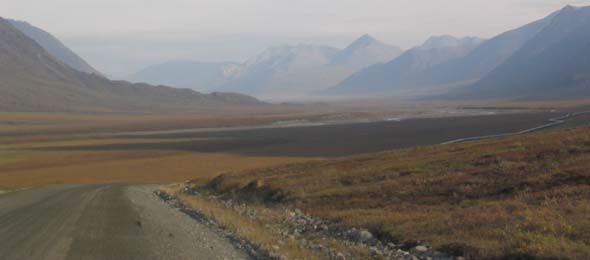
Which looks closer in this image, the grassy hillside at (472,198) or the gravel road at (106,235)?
the grassy hillside at (472,198)

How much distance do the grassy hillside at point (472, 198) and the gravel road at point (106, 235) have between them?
15.6 feet

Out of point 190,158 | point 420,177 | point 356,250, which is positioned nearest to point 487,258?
point 356,250

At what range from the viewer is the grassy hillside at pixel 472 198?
1334 centimetres

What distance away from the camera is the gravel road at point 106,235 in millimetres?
14156

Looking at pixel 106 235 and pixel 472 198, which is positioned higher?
pixel 472 198

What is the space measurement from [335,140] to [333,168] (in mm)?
63520

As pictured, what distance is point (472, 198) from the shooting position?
20.3 m

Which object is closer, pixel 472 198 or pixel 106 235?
pixel 106 235

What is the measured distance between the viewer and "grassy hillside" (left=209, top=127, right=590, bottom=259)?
43.8ft

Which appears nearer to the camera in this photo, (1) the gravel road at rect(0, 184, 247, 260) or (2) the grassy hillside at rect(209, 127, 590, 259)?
(2) the grassy hillside at rect(209, 127, 590, 259)

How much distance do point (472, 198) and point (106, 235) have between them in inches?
451

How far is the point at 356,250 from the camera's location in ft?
47.9

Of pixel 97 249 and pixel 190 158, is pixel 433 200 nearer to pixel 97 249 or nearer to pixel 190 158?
pixel 97 249

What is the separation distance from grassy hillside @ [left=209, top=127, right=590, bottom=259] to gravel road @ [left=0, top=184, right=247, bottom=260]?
4.75 m
